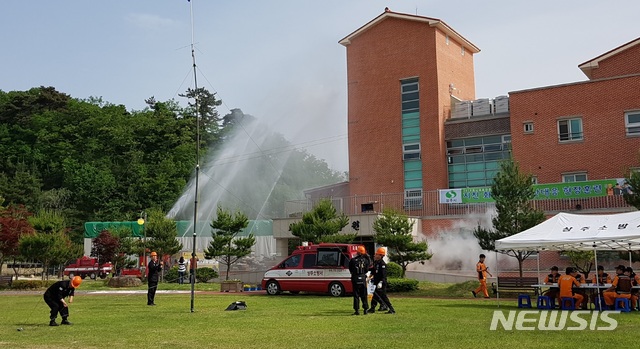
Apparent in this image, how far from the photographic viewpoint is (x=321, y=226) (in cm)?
3155

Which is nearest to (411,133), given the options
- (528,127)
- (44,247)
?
(528,127)

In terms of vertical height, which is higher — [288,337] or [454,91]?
[454,91]

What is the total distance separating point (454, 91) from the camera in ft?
145

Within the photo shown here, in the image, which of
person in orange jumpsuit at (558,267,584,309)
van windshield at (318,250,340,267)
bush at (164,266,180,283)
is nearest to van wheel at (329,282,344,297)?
van windshield at (318,250,340,267)

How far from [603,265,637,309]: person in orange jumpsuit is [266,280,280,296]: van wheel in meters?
13.9

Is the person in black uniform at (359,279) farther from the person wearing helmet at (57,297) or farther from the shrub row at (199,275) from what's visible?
the shrub row at (199,275)

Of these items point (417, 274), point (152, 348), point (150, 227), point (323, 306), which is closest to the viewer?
point (152, 348)

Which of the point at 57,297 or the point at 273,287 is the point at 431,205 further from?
the point at 57,297

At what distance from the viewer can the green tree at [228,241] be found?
36956mm

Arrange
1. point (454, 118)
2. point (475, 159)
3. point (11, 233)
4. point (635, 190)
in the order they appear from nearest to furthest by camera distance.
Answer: point (635, 190), point (11, 233), point (475, 159), point (454, 118)

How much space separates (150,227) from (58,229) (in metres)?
5.82

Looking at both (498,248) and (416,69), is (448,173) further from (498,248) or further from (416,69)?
(498,248)

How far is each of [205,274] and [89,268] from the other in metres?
16.7

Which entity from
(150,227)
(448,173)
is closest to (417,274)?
(448,173)
